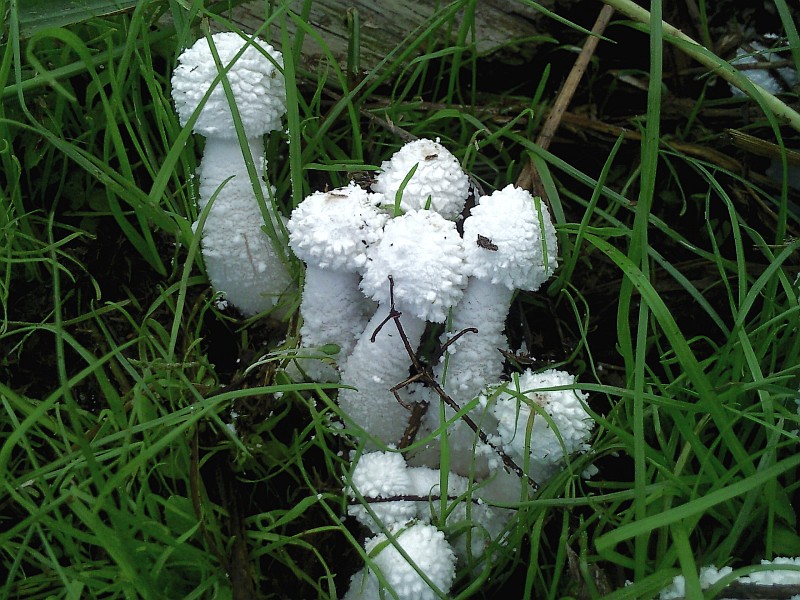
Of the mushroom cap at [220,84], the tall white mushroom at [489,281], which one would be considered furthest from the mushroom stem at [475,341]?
the mushroom cap at [220,84]

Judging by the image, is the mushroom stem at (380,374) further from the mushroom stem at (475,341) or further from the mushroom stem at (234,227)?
the mushroom stem at (234,227)

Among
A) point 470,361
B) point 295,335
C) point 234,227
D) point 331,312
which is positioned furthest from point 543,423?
point 234,227

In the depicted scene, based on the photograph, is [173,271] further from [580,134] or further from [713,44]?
[713,44]

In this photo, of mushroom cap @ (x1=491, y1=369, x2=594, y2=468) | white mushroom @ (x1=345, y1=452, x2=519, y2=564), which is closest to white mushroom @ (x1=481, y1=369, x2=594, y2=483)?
mushroom cap @ (x1=491, y1=369, x2=594, y2=468)

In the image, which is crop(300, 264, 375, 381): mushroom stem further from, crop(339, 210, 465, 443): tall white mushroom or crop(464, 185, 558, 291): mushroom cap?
crop(464, 185, 558, 291): mushroom cap

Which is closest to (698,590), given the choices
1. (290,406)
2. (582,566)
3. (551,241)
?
(582,566)
